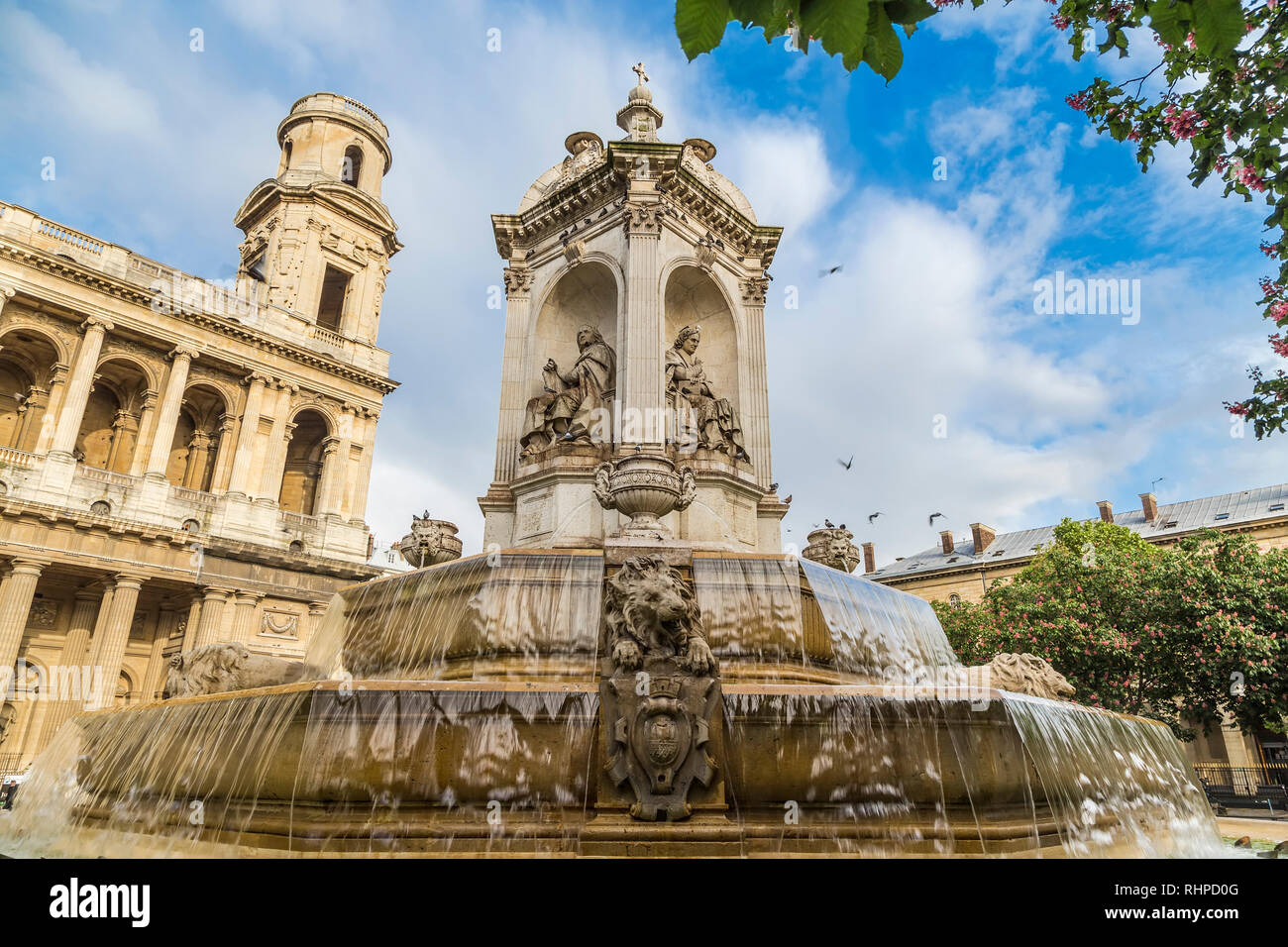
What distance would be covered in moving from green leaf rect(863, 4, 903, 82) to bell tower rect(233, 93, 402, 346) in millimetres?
39916

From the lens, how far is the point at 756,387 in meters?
13.1

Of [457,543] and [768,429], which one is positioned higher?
[768,429]

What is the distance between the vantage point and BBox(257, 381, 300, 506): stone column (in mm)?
34062

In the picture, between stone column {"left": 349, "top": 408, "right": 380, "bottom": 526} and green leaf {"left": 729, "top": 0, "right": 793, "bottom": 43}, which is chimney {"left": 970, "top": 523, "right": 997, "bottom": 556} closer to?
stone column {"left": 349, "top": 408, "right": 380, "bottom": 526}

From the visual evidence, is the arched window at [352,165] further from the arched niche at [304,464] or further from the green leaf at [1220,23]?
the green leaf at [1220,23]

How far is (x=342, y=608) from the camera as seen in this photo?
9.07 m

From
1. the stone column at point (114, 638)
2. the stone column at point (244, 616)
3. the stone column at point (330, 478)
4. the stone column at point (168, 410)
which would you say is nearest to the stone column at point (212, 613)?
the stone column at point (244, 616)

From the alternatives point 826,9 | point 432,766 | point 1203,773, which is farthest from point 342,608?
point 1203,773

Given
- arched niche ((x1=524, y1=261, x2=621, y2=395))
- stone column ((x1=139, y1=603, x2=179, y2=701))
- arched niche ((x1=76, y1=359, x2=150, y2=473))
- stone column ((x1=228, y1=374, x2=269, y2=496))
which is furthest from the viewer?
stone column ((x1=228, y1=374, x2=269, y2=496))

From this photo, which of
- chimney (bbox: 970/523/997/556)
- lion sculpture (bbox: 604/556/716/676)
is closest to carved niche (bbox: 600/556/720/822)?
lion sculpture (bbox: 604/556/716/676)

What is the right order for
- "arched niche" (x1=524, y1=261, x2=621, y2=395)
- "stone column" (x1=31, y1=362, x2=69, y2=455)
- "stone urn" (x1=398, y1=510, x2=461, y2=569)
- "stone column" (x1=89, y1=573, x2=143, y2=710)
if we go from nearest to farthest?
1. "stone urn" (x1=398, y1=510, x2=461, y2=569)
2. "arched niche" (x1=524, y1=261, x2=621, y2=395)
3. "stone column" (x1=89, y1=573, x2=143, y2=710)
4. "stone column" (x1=31, y1=362, x2=69, y2=455)

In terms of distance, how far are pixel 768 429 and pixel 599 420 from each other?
3.13 metres
